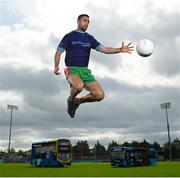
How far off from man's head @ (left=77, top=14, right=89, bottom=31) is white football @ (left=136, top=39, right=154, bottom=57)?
4.97 feet

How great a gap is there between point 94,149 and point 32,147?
199ft

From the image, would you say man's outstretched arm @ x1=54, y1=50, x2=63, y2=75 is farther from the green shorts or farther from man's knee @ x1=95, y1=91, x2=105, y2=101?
man's knee @ x1=95, y1=91, x2=105, y2=101

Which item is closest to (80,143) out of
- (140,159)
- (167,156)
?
(167,156)

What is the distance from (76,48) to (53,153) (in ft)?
128

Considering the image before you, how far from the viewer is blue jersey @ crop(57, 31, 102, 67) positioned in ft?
34.9

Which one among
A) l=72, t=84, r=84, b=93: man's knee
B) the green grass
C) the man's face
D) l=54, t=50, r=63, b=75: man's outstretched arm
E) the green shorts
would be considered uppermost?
the man's face

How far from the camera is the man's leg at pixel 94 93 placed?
34.1ft

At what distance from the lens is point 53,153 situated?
159ft

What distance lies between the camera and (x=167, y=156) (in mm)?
105625

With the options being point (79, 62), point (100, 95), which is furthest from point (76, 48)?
point (100, 95)

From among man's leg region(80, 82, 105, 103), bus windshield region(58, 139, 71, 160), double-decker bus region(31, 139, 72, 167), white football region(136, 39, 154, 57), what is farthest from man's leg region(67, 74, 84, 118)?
bus windshield region(58, 139, 71, 160)

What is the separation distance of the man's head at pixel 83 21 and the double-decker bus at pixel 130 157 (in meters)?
43.7

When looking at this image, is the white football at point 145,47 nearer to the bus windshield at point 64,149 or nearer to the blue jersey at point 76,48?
the blue jersey at point 76,48

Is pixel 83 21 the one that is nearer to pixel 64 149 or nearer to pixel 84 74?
pixel 84 74
